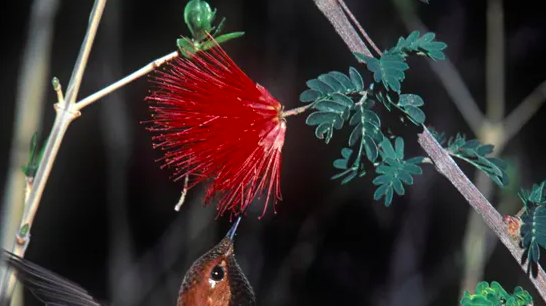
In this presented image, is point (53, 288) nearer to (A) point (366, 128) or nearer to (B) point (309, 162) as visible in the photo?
(A) point (366, 128)

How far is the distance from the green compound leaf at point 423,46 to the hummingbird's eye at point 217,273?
67 cm

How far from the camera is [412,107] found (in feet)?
3.42

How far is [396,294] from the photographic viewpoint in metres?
3.35

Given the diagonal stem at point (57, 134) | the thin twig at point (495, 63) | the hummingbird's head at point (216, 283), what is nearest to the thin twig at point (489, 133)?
the thin twig at point (495, 63)

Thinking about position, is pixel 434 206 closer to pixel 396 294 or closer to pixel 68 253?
pixel 396 294

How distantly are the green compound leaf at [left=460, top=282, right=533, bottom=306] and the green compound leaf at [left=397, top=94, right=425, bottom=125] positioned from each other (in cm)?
30

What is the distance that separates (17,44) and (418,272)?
245cm

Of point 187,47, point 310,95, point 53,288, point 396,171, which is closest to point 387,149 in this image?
point 396,171

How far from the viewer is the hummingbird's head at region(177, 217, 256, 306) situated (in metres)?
1.46

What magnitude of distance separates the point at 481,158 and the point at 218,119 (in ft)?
1.48

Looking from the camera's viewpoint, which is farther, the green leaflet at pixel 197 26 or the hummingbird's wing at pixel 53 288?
the hummingbird's wing at pixel 53 288

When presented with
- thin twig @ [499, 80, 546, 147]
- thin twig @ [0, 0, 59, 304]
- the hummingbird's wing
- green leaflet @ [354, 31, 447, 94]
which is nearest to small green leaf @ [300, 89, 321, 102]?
green leaflet @ [354, 31, 447, 94]

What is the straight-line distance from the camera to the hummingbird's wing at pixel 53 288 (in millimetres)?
1293

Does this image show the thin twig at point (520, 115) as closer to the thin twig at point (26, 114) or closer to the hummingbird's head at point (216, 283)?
the hummingbird's head at point (216, 283)
